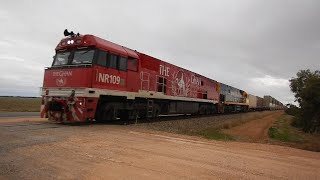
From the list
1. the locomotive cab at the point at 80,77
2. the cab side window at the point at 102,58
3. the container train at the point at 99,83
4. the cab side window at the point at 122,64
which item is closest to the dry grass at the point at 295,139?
the container train at the point at 99,83

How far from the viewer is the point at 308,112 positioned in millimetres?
22375

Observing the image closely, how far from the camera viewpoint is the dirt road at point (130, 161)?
19.8 ft

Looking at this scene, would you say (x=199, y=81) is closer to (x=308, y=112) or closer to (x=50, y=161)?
(x=308, y=112)

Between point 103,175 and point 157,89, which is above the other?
point 157,89

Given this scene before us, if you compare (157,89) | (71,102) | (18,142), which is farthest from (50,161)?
(157,89)

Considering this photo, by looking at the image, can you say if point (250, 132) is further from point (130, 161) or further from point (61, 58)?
point (130, 161)

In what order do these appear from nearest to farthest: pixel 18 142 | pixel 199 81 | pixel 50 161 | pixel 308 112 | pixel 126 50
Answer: pixel 50 161
pixel 18 142
pixel 126 50
pixel 308 112
pixel 199 81

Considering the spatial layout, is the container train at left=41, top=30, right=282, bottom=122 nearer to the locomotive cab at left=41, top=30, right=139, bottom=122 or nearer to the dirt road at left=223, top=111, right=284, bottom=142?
the locomotive cab at left=41, top=30, right=139, bottom=122

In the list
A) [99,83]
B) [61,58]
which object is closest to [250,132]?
[99,83]

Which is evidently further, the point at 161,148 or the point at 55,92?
the point at 55,92

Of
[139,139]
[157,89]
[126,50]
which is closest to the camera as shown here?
[139,139]

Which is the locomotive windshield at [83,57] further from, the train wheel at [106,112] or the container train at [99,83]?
the train wheel at [106,112]

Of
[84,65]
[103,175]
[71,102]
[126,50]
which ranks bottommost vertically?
[103,175]

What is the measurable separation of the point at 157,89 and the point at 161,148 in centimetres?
1081
